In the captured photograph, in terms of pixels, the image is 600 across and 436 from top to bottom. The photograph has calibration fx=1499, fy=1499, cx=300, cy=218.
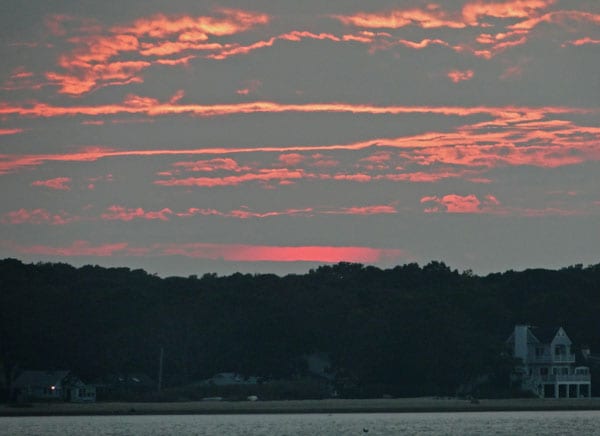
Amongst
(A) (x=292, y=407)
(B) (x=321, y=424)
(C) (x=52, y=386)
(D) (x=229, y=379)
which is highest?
(D) (x=229, y=379)

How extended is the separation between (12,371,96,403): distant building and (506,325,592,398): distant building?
43.6 m

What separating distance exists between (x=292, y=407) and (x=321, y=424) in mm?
20165

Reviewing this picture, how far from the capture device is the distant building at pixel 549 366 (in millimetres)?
152375

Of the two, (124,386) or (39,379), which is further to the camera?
(124,386)

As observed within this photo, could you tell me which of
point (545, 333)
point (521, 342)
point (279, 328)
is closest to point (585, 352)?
point (545, 333)

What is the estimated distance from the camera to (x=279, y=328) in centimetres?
15288

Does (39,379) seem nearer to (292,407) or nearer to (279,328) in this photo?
(279,328)

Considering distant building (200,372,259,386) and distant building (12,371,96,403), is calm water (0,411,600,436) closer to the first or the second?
distant building (12,371,96,403)

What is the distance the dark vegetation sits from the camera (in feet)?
466

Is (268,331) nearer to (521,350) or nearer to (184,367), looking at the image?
(184,367)

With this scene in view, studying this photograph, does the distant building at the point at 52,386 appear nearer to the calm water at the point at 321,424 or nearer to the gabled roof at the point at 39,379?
the gabled roof at the point at 39,379

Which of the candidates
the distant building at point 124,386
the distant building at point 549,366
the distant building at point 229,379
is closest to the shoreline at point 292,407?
the distant building at point 124,386

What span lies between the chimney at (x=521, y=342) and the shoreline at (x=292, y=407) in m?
16.7

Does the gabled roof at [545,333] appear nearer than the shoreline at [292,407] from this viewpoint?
No
